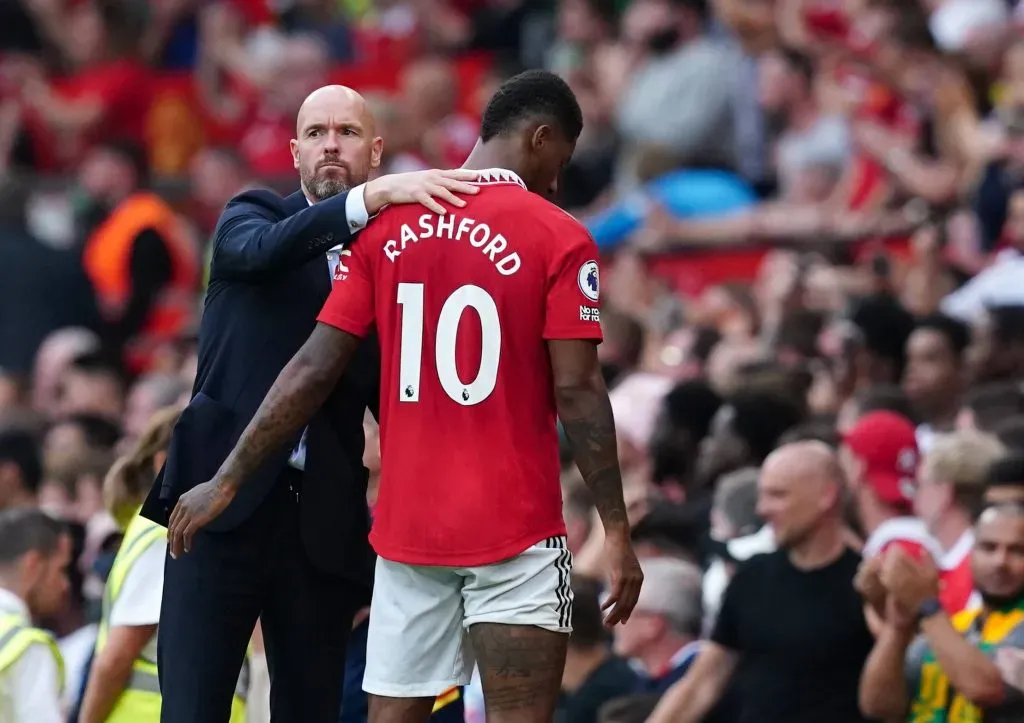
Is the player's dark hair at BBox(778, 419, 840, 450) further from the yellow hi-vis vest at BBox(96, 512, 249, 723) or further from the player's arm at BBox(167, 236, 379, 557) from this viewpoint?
the player's arm at BBox(167, 236, 379, 557)

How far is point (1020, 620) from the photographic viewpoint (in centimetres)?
687

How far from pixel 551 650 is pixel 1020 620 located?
226cm

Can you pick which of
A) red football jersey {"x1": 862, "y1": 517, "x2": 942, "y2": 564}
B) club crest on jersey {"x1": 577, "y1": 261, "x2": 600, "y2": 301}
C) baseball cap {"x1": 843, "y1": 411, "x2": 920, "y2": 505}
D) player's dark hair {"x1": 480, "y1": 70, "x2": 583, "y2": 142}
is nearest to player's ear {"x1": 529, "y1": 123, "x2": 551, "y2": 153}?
player's dark hair {"x1": 480, "y1": 70, "x2": 583, "y2": 142}

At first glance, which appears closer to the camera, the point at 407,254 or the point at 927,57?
the point at 407,254

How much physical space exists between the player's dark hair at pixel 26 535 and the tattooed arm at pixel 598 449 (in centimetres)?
290

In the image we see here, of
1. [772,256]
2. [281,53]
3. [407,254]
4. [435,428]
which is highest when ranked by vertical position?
[281,53]

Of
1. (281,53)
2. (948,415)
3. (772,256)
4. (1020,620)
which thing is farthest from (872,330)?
(281,53)

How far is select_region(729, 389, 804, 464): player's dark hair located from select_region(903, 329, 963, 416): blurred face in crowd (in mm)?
965

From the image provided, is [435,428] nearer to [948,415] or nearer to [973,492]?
[973,492]

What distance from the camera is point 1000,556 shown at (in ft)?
22.5

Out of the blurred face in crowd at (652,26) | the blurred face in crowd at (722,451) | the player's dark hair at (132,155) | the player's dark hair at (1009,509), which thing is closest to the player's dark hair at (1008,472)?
the player's dark hair at (1009,509)

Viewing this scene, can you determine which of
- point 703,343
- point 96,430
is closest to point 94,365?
point 96,430

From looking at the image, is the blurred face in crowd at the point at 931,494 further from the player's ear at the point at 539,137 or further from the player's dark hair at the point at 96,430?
the player's dark hair at the point at 96,430

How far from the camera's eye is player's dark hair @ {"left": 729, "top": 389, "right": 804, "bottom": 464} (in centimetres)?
921
